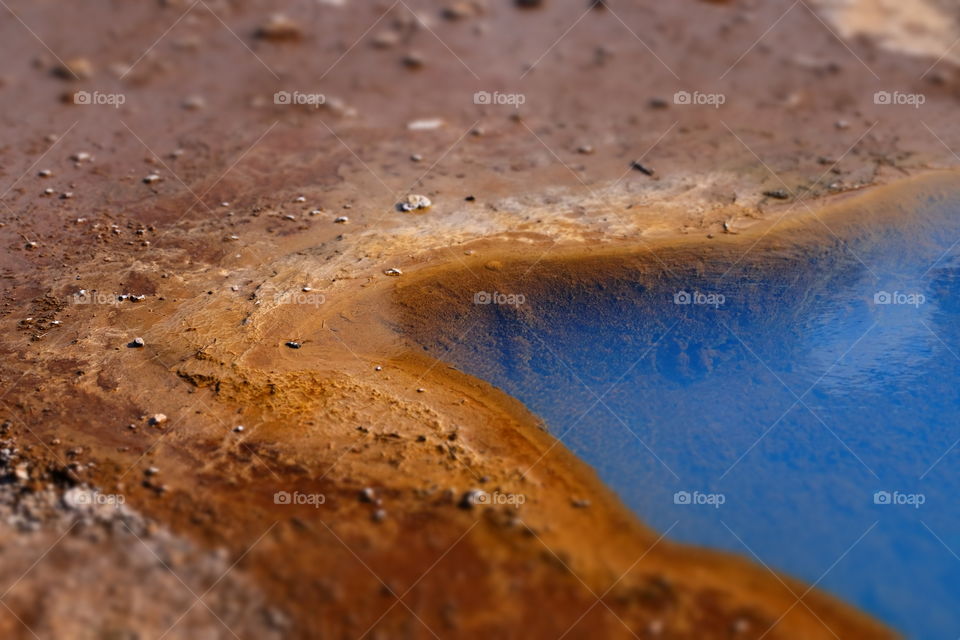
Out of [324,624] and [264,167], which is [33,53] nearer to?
[264,167]

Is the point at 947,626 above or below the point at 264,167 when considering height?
above

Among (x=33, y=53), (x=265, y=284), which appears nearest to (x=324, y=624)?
(x=265, y=284)
